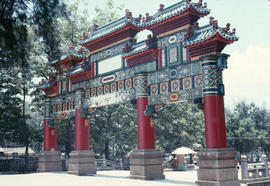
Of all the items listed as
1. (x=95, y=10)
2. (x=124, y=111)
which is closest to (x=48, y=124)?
(x=124, y=111)

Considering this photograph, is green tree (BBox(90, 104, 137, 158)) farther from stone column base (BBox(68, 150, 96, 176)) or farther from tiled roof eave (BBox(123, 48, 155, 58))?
tiled roof eave (BBox(123, 48, 155, 58))

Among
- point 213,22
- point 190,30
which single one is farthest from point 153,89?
point 213,22

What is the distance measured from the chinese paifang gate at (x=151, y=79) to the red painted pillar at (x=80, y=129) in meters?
0.06

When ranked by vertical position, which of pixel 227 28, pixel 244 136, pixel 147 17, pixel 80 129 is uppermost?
pixel 147 17

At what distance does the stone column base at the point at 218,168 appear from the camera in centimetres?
1286

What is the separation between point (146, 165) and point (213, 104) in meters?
4.47

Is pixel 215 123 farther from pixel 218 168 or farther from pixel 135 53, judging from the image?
pixel 135 53

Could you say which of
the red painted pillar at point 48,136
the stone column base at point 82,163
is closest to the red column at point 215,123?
the stone column base at point 82,163

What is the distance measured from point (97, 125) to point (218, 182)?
20.0 m

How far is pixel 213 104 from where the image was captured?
13.6 metres

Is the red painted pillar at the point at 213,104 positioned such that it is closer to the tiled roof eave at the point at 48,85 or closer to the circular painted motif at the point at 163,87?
the circular painted motif at the point at 163,87

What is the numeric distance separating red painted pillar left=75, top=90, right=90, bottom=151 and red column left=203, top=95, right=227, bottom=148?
29.8ft

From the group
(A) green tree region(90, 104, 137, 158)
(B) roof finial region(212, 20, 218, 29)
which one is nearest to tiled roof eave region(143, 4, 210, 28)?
(B) roof finial region(212, 20, 218, 29)

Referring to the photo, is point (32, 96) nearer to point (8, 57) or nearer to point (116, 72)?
point (116, 72)
